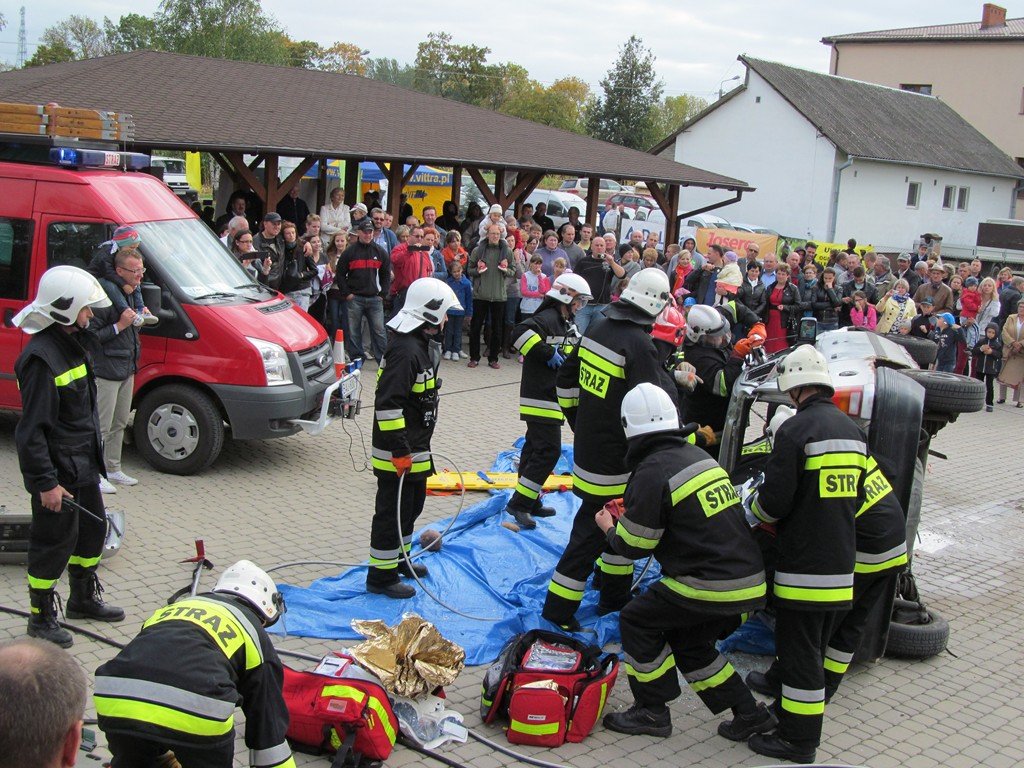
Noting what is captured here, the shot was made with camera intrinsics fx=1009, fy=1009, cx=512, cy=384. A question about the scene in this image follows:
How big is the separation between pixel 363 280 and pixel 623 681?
8.85 m

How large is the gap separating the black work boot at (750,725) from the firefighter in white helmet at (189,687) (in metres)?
2.69

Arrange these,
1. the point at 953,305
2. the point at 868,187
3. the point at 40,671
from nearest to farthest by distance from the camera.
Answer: the point at 40,671 → the point at 953,305 → the point at 868,187

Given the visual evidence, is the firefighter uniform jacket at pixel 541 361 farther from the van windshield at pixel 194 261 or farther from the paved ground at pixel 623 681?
the van windshield at pixel 194 261

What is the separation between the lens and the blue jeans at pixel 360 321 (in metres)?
13.9

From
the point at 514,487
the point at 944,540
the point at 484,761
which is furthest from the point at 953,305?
the point at 484,761

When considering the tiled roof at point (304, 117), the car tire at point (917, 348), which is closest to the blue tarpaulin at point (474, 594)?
the car tire at point (917, 348)

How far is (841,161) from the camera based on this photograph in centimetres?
3794

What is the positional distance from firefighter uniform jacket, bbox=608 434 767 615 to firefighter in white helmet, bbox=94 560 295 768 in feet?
7.01

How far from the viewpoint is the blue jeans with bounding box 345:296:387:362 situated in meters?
13.9

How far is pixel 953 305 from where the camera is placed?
55.7 feet

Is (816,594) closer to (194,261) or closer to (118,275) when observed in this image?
(118,275)

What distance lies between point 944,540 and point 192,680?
777cm

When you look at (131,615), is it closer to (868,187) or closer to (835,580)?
(835,580)

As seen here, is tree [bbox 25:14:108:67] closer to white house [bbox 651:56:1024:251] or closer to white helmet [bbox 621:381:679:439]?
white house [bbox 651:56:1024:251]
